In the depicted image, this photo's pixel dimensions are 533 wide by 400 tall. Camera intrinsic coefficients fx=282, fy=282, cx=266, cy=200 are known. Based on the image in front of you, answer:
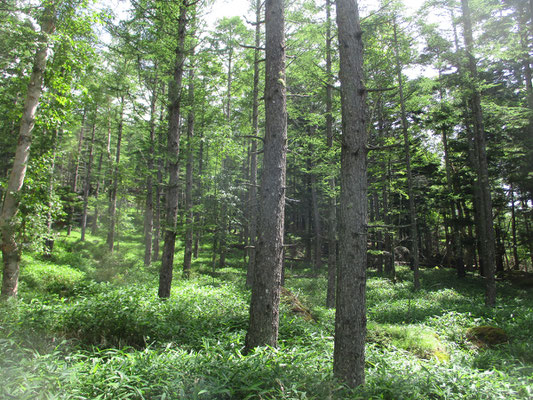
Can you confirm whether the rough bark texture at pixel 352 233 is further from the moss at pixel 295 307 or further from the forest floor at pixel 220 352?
the moss at pixel 295 307

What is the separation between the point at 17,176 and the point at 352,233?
7817 mm

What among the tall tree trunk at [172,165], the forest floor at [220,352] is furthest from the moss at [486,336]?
the tall tree trunk at [172,165]

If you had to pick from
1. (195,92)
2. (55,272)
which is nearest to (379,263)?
(195,92)

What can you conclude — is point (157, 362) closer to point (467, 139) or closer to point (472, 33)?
point (472, 33)

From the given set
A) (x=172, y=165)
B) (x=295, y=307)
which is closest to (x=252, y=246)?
(x=295, y=307)

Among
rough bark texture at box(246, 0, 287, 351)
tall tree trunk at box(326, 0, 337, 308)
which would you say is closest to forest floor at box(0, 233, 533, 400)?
rough bark texture at box(246, 0, 287, 351)

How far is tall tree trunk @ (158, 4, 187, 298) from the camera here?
790 centimetres

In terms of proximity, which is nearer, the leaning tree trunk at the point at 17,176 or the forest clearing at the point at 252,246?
the forest clearing at the point at 252,246

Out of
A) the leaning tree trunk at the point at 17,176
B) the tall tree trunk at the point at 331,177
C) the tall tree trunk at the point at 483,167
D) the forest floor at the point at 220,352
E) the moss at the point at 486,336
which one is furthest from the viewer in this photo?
the tall tree trunk at the point at 483,167

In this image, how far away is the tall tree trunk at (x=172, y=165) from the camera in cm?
790

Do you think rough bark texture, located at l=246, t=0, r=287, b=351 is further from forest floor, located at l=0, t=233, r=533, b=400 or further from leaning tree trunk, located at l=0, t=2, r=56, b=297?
leaning tree trunk, located at l=0, t=2, r=56, b=297

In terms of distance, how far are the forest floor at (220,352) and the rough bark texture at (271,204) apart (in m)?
0.50

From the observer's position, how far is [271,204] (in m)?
4.71

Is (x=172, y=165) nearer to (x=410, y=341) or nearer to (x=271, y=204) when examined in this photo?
(x=271, y=204)
